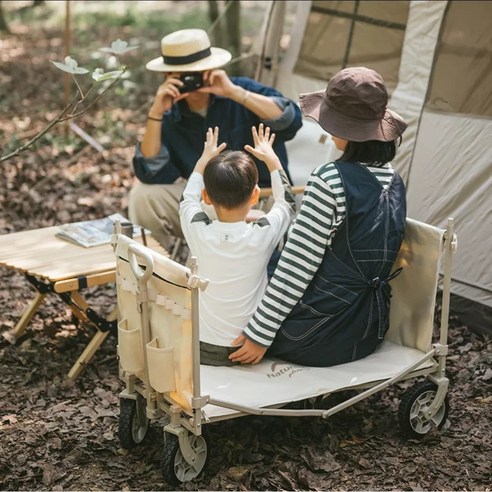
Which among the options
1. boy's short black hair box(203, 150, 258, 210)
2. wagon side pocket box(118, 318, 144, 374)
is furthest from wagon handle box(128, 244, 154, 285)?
boy's short black hair box(203, 150, 258, 210)

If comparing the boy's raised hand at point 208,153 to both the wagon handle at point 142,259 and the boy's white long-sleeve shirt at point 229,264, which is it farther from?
the wagon handle at point 142,259

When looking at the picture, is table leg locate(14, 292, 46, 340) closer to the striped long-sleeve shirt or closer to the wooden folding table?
the wooden folding table

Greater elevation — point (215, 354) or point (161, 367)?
point (161, 367)

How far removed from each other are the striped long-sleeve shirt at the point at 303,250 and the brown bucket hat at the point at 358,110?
0.56ft

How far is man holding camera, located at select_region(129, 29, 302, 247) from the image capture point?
14.4 feet

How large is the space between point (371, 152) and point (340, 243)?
0.40m

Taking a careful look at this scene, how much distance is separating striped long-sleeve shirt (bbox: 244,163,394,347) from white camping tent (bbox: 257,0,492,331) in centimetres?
162

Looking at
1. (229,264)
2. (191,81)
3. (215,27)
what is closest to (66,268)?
(229,264)

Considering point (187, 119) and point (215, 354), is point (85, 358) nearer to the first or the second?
point (215, 354)

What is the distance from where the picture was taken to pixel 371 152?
10.5 ft

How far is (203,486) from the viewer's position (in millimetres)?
3039

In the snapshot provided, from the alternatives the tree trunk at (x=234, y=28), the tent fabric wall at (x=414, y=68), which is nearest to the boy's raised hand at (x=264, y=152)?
the tent fabric wall at (x=414, y=68)

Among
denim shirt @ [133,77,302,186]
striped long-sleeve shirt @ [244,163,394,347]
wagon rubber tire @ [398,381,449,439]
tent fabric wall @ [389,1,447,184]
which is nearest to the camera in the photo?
striped long-sleeve shirt @ [244,163,394,347]

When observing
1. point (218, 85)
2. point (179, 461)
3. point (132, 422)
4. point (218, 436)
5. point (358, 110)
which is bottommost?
point (218, 436)
